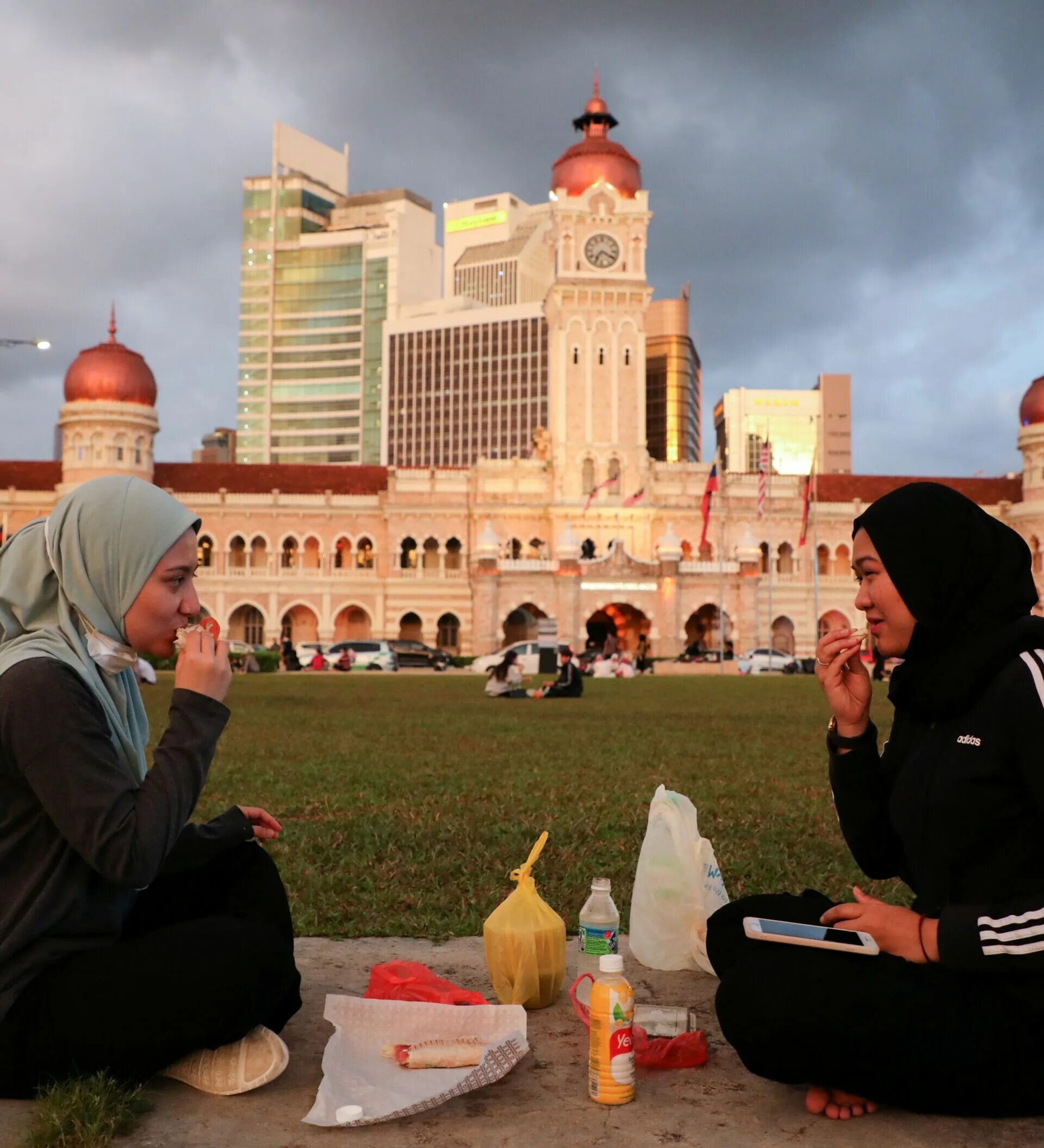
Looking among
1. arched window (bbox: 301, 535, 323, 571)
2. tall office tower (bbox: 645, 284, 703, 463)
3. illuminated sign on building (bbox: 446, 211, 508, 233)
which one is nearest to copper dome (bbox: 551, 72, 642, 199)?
arched window (bbox: 301, 535, 323, 571)

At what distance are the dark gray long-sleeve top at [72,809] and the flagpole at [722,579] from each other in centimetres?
3699

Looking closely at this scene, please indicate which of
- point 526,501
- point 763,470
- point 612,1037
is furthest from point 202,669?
point 526,501

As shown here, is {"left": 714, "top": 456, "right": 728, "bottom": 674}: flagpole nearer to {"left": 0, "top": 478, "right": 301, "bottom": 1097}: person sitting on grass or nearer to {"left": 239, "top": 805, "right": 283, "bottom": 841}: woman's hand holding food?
{"left": 239, "top": 805, "right": 283, "bottom": 841}: woman's hand holding food

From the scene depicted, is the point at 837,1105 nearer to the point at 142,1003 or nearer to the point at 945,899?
the point at 945,899

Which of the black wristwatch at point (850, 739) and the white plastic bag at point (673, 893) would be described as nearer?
the black wristwatch at point (850, 739)

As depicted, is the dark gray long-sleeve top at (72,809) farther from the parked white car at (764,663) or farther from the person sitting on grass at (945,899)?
the parked white car at (764,663)

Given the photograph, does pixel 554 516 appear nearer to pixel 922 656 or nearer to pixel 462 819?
pixel 462 819

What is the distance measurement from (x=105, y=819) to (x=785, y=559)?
55911 millimetres

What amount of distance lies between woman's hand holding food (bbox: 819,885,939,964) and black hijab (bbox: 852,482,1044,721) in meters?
0.49

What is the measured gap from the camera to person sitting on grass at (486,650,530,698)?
21453 millimetres

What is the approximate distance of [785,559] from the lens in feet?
187

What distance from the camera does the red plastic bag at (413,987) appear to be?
10.9 ft

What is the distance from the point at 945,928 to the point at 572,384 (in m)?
54.2

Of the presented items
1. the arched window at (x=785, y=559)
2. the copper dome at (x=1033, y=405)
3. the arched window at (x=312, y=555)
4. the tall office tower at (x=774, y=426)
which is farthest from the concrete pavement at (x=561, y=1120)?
the tall office tower at (x=774, y=426)
